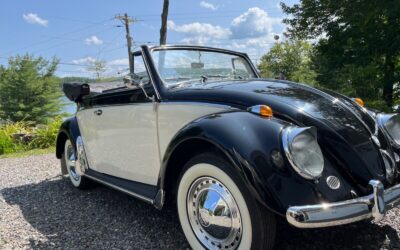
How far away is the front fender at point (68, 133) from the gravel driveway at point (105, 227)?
59 centimetres

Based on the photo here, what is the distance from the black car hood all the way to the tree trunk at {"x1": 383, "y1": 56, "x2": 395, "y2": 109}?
40.2 feet

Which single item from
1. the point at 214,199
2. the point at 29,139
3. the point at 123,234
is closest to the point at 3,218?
the point at 123,234

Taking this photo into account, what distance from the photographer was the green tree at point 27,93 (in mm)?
26531

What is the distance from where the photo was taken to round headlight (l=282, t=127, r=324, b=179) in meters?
2.29

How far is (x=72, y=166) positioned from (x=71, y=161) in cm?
7

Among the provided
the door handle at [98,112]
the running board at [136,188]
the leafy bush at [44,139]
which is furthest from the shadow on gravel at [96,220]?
the leafy bush at [44,139]

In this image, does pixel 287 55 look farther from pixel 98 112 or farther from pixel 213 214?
pixel 213 214

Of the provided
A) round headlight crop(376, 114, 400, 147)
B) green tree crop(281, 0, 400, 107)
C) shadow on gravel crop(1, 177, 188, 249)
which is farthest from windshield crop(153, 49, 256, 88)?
green tree crop(281, 0, 400, 107)

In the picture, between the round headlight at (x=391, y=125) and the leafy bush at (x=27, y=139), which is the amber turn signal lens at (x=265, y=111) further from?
the leafy bush at (x=27, y=139)

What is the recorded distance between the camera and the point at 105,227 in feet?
12.1

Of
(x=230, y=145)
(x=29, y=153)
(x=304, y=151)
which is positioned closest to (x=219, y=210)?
(x=230, y=145)

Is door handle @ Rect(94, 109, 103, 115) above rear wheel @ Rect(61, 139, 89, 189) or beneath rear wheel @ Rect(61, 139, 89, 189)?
above

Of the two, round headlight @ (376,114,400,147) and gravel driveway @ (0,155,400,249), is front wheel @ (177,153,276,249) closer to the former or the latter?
gravel driveway @ (0,155,400,249)

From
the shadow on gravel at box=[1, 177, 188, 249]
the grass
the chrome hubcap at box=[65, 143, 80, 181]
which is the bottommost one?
the grass
